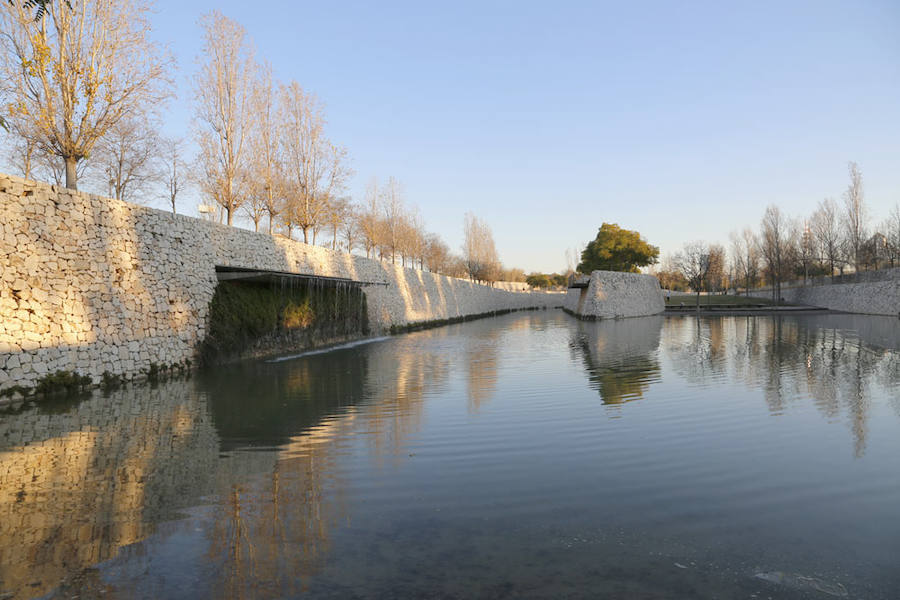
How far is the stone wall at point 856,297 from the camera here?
105 feet

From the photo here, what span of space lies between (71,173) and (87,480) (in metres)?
11.2

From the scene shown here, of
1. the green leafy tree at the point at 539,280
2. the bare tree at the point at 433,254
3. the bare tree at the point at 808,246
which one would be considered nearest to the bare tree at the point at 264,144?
the bare tree at the point at 433,254

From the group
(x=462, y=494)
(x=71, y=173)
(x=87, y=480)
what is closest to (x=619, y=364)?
(x=462, y=494)

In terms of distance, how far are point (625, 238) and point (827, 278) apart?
18820 millimetres

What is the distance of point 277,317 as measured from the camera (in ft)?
54.9

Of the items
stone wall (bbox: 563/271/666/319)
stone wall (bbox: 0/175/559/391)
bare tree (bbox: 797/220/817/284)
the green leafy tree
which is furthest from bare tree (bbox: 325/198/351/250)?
the green leafy tree

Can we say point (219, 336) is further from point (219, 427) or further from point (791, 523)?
point (791, 523)

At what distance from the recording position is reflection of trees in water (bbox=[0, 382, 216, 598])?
322 centimetres

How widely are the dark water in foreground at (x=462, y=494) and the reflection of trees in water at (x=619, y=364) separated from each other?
0.72ft

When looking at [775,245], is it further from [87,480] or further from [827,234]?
[87,480]

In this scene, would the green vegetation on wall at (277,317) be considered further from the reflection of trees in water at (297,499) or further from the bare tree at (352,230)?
the bare tree at (352,230)

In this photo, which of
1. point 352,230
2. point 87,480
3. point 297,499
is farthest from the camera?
point 352,230

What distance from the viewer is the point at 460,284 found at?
42.6 meters

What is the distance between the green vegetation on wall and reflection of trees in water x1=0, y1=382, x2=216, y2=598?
5829 mm
